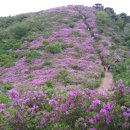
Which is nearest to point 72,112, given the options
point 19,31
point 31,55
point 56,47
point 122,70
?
point 122,70

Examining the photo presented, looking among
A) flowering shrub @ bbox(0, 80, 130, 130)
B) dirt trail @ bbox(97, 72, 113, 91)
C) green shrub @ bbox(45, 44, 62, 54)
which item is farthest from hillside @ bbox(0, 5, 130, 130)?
dirt trail @ bbox(97, 72, 113, 91)

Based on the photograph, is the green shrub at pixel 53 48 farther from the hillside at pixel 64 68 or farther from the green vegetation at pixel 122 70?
the green vegetation at pixel 122 70

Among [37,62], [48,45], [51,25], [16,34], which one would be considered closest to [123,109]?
[37,62]

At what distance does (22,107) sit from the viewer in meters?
6.70

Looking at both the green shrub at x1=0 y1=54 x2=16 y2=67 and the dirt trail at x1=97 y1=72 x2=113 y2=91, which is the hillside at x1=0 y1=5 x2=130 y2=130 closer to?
the green shrub at x1=0 y1=54 x2=16 y2=67

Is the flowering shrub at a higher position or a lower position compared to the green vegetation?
higher

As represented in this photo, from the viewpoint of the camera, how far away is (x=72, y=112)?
22.0 ft

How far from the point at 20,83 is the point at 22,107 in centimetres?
1655

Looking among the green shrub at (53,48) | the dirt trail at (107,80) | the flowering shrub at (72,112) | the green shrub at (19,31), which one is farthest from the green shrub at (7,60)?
the flowering shrub at (72,112)

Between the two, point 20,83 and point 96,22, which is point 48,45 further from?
point 96,22

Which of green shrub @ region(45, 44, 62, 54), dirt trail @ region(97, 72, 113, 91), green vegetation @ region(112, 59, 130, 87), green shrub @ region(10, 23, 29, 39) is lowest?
dirt trail @ region(97, 72, 113, 91)

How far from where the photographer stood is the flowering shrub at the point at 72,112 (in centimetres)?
617

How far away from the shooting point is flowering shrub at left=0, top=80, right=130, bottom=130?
6172 mm

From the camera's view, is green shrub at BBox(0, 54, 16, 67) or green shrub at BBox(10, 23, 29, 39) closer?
green shrub at BBox(0, 54, 16, 67)
